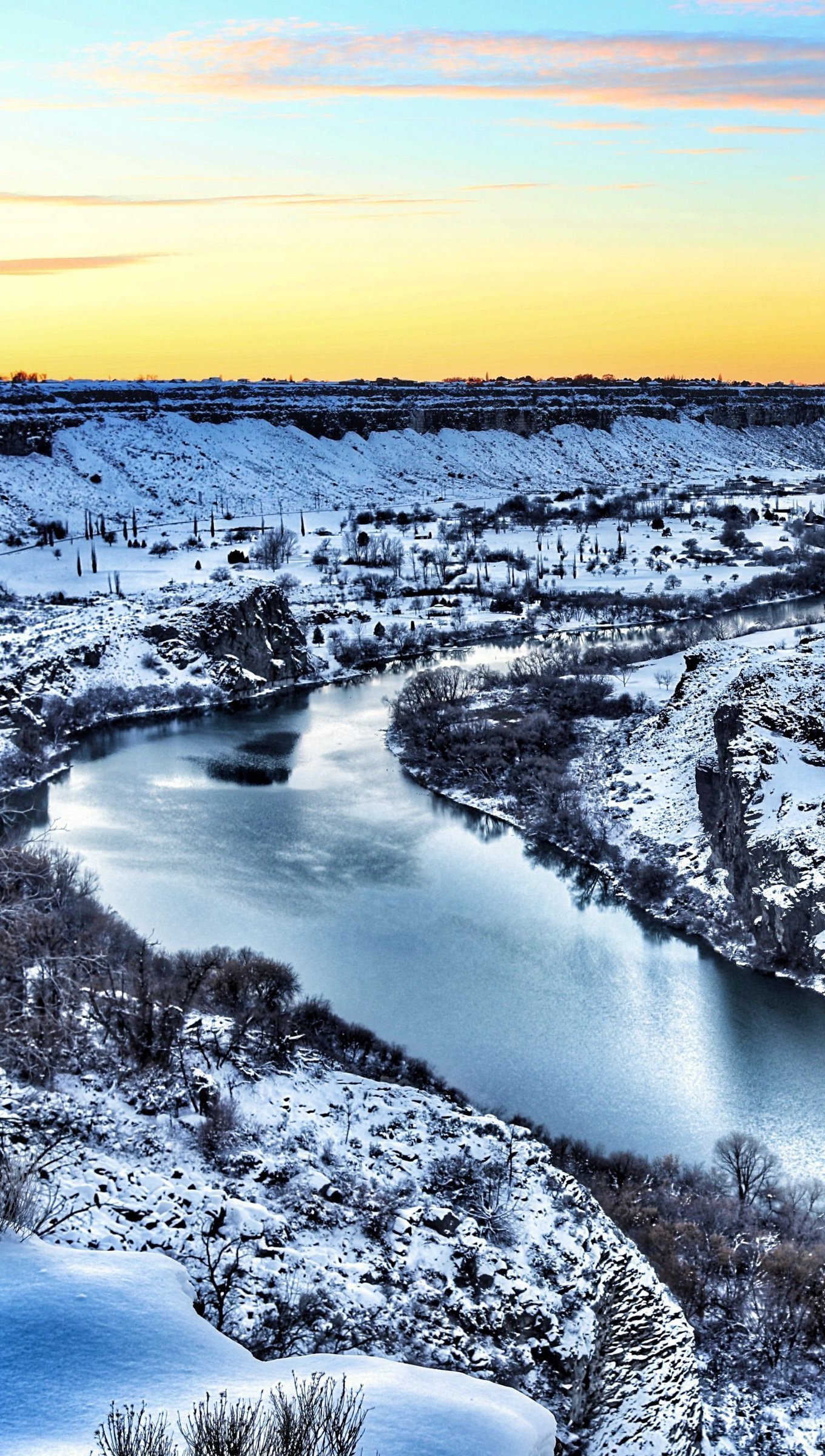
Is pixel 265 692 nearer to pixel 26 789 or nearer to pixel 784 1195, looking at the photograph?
pixel 26 789

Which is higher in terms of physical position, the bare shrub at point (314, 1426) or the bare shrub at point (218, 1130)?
the bare shrub at point (314, 1426)

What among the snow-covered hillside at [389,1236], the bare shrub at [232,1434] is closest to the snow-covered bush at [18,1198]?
the snow-covered hillside at [389,1236]

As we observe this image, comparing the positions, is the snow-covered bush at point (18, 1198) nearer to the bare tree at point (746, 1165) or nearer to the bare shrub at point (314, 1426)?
the bare shrub at point (314, 1426)

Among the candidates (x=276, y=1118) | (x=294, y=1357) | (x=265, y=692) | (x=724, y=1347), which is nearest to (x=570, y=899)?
(x=276, y=1118)

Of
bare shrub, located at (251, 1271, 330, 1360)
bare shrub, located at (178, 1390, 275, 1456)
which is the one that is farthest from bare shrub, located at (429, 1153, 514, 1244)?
bare shrub, located at (178, 1390, 275, 1456)

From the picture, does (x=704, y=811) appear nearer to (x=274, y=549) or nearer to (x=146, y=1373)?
(x=146, y=1373)

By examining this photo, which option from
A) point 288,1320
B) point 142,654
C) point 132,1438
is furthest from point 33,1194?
point 142,654
